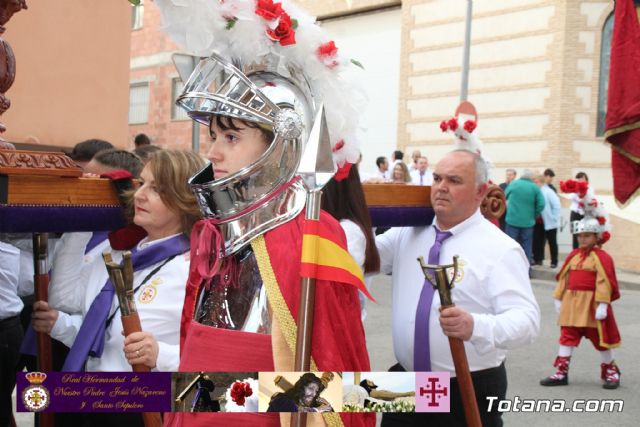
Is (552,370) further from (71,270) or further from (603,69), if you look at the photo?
(603,69)

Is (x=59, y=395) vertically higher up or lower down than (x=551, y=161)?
lower down

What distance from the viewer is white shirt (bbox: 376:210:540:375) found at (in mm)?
3398

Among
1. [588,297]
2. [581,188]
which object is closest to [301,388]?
[588,297]

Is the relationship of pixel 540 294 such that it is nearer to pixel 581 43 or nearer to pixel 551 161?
pixel 551 161

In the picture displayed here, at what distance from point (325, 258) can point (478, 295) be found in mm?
1729

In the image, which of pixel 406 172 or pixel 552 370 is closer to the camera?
pixel 552 370

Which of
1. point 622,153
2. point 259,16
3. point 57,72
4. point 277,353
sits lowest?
point 277,353

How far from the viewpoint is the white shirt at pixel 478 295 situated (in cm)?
340

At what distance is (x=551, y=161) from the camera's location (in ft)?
62.2

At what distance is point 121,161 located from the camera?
4.17 meters

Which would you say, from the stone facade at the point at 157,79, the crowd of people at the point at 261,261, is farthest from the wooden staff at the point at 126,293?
the stone facade at the point at 157,79

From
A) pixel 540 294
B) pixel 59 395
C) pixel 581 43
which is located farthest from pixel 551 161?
pixel 59 395

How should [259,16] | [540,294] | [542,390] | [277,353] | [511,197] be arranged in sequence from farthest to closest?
[511,197], [540,294], [542,390], [259,16], [277,353]

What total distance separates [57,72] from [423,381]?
10.0 metres
